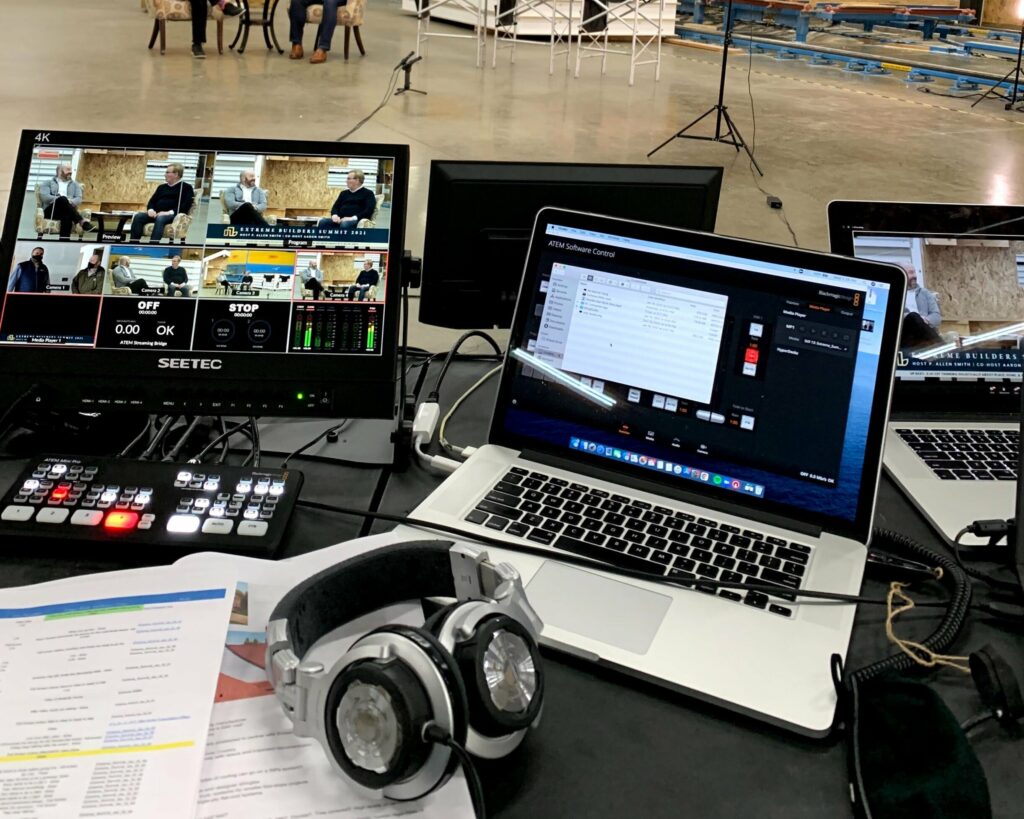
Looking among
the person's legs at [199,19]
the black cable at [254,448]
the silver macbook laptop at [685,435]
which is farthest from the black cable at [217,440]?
the person's legs at [199,19]

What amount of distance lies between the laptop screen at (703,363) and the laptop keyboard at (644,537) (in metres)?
0.06

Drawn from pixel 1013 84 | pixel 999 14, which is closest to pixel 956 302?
pixel 1013 84

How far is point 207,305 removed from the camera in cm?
128

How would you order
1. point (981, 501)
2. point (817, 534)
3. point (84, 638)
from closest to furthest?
point (84, 638) < point (817, 534) < point (981, 501)

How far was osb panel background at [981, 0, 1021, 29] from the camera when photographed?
1373 cm

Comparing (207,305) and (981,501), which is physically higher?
(207,305)

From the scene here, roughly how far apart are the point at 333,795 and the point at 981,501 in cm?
92

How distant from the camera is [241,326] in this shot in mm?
1276

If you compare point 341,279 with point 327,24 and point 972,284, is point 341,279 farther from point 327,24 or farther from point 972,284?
point 327,24

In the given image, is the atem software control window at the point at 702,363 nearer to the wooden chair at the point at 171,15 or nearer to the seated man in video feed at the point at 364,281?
the seated man in video feed at the point at 364,281

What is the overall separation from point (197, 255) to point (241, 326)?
12cm

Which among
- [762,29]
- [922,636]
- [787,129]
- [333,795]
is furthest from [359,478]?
[762,29]

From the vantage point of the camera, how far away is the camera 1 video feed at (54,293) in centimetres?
126

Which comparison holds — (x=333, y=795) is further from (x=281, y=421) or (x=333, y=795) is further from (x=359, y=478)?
(x=281, y=421)
